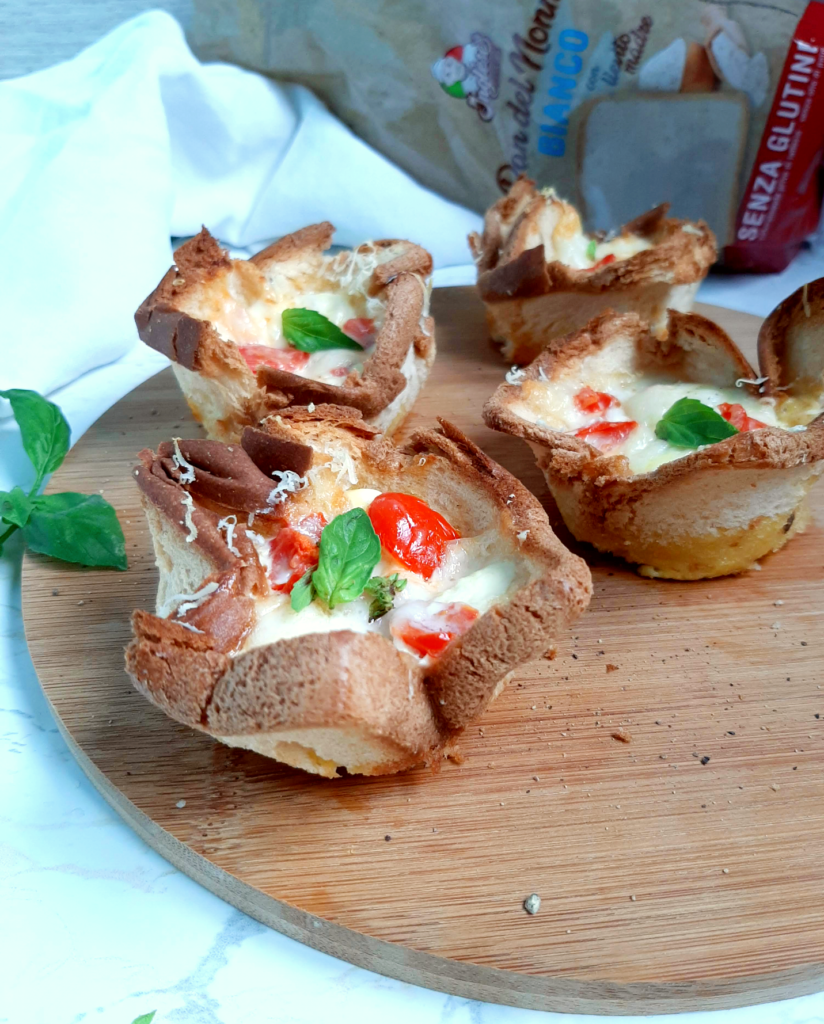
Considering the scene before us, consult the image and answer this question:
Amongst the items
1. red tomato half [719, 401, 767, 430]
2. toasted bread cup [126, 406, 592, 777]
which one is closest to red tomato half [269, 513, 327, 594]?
toasted bread cup [126, 406, 592, 777]

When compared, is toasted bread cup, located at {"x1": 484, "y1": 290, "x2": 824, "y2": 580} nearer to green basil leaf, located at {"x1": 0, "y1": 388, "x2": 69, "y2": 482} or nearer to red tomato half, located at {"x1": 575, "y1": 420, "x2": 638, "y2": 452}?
red tomato half, located at {"x1": 575, "y1": 420, "x2": 638, "y2": 452}

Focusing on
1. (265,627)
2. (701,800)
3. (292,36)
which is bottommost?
(701,800)

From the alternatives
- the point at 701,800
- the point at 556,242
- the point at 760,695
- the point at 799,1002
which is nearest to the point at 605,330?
the point at 556,242

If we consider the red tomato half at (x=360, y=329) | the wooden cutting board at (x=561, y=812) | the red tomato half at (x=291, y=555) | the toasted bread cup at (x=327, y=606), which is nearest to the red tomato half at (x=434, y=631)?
the toasted bread cup at (x=327, y=606)

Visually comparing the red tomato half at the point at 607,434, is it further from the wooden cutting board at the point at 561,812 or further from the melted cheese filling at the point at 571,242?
the melted cheese filling at the point at 571,242

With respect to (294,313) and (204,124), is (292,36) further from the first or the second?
(294,313)
